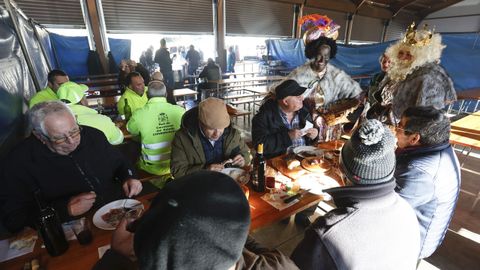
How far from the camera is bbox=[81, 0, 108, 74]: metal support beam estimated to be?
24.8 feet

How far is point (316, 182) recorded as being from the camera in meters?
2.01

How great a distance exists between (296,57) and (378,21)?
7851 mm

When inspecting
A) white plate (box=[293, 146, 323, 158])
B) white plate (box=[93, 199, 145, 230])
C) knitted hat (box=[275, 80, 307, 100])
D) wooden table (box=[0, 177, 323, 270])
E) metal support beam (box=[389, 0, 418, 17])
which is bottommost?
wooden table (box=[0, 177, 323, 270])

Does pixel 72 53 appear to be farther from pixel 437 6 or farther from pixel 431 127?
pixel 437 6

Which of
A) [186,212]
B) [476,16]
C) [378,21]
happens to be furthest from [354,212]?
[476,16]

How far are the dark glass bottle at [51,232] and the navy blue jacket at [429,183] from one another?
2043 millimetres

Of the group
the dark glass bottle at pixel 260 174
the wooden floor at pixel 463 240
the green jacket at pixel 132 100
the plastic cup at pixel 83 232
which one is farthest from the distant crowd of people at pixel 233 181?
the wooden floor at pixel 463 240

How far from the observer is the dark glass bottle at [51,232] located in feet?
4.13

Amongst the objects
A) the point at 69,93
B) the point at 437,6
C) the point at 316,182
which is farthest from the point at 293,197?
the point at 437,6

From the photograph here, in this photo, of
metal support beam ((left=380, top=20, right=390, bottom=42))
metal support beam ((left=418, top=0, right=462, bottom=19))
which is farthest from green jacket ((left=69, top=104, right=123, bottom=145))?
metal support beam ((left=418, top=0, right=462, bottom=19))

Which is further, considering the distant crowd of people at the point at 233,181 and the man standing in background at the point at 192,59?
the man standing in background at the point at 192,59

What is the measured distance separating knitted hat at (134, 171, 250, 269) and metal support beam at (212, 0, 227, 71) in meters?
10.4

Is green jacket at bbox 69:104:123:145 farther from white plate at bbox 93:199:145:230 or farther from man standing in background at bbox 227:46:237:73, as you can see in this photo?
man standing in background at bbox 227:46:237:73

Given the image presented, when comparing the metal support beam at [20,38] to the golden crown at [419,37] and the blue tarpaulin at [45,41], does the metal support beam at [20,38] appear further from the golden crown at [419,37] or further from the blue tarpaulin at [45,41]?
the golden crown at [419,37]
